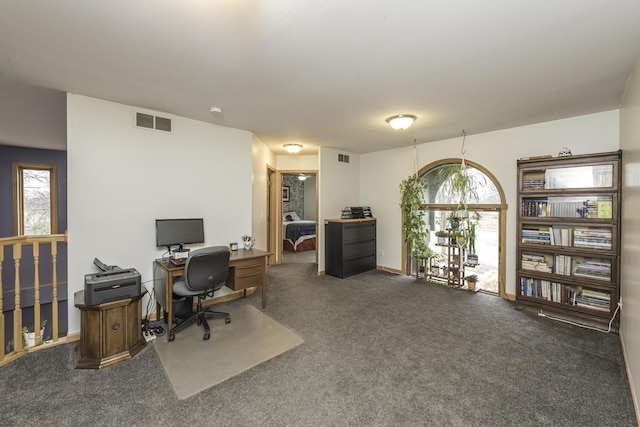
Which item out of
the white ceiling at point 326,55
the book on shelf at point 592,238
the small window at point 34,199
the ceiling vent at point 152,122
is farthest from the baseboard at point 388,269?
the small window at point 34,199

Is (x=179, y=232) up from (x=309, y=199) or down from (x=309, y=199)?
down

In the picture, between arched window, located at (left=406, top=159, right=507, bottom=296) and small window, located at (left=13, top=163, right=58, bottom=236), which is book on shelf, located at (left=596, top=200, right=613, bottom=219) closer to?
arched window, located at (left=406, top=159, right=507, bottom=296)

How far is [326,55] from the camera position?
194 centimetres

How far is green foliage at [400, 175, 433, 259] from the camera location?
4691 millimetres

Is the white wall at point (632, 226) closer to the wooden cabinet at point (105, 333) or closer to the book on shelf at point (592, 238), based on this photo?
the book on shelf at point (592, 238)

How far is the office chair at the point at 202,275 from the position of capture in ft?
8.57

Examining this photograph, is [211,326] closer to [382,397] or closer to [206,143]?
[382,397]

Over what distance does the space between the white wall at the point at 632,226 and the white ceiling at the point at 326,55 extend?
0.32 metres

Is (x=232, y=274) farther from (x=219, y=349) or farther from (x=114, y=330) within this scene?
(x=114, y=330)

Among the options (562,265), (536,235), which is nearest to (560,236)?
(536,235)

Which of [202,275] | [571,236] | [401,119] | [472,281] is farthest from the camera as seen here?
[472,281]

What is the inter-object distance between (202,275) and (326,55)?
2288 millimetres

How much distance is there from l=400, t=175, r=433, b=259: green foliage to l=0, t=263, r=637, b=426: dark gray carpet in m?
1.76

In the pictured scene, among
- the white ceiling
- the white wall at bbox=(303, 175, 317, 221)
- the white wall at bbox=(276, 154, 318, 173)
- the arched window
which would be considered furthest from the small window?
the arched window
